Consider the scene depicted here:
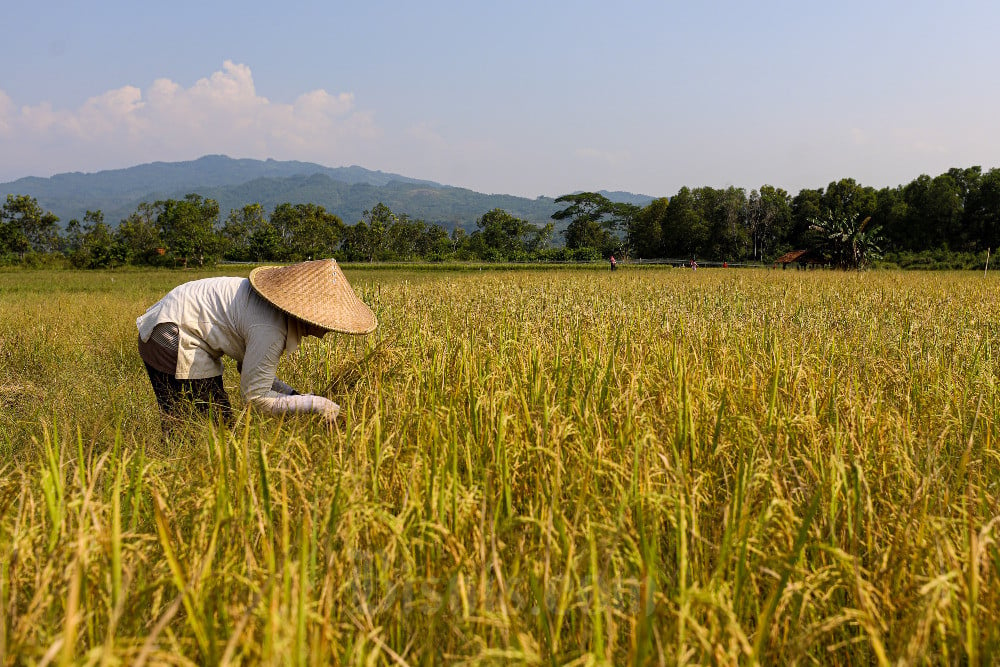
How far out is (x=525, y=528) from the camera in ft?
5.86

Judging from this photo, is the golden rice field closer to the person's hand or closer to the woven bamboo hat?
the person's hand

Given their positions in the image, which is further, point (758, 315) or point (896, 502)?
point (758, 315)

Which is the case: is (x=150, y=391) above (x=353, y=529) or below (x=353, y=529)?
below

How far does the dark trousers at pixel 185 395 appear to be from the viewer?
10.8 feet

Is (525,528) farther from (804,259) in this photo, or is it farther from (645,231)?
(645,231)

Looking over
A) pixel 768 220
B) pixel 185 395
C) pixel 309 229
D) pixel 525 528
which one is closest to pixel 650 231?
pixel 768 220

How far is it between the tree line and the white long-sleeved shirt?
37.8 meters

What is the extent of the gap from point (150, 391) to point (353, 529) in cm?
381

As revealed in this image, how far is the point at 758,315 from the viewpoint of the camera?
721 centimetres

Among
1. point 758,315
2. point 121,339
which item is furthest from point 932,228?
point 121,339

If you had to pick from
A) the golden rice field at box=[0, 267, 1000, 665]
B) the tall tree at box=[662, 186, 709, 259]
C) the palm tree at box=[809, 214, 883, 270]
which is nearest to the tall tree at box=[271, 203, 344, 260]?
the tall tree at box=[662, 186, 709, 259]

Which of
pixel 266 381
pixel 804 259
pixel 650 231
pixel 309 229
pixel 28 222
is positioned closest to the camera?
pixel 266 381

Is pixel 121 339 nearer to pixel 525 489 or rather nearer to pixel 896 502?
pixel 525 489

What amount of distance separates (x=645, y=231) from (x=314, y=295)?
70.3 metres
